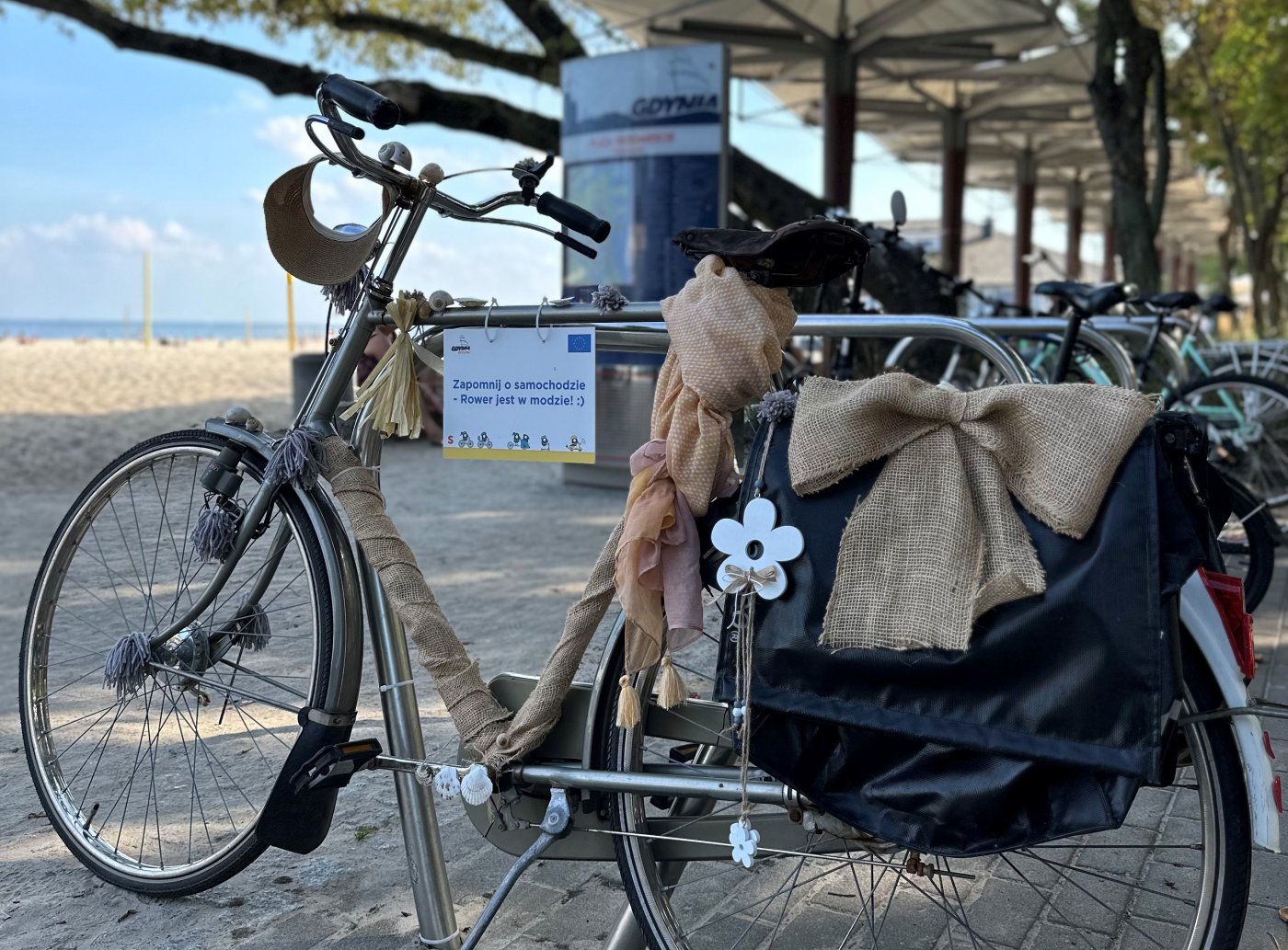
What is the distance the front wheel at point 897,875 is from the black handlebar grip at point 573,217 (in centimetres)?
79

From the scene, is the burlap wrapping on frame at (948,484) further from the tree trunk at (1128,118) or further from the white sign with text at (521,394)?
the tree trunk at (1128,118)

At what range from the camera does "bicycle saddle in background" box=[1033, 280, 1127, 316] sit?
4.16 m

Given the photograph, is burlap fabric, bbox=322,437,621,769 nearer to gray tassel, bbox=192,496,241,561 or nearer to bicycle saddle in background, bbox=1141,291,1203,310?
gray tassel, bbox=192,496,241,561

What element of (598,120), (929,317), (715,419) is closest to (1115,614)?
(715,419)

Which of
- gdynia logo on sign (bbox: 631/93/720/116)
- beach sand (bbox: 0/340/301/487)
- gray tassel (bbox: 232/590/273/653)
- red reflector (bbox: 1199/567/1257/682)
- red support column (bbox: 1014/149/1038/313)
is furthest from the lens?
red support column (bbox: 1014/149/1038/313)

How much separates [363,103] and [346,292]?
404 mm

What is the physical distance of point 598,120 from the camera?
320 inches

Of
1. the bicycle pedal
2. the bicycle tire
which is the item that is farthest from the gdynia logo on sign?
the bicycle pedal

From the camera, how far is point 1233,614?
167 cm

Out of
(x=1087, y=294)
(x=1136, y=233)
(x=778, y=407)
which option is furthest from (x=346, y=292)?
(x=1136, y=233)

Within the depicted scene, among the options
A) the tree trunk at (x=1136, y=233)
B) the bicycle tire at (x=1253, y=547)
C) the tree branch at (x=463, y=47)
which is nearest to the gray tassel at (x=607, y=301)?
the bicycle tire at (x=1253, y=547)

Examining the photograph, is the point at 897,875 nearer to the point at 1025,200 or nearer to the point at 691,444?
the point at 691,444

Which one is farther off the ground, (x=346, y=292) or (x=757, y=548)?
(x=346, y=292)

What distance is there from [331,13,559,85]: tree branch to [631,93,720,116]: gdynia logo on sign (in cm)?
409
